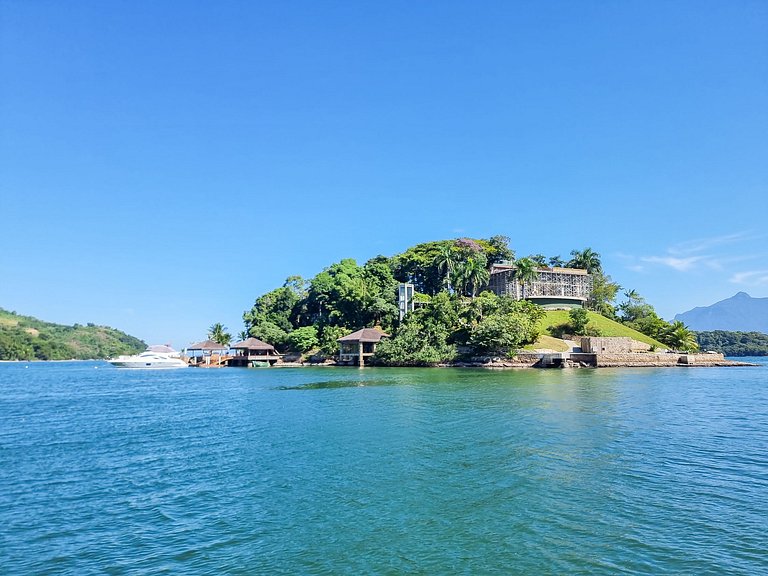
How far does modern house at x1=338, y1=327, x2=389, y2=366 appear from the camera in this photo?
Answer: 72.9 m

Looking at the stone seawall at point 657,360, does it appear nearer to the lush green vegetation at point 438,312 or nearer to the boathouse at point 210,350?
the lush green vegetation at point 438,312

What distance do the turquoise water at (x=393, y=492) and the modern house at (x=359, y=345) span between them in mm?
45926

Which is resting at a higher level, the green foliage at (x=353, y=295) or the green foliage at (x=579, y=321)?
the green foliage at (x=353, y=295)

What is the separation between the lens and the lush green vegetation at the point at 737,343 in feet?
502

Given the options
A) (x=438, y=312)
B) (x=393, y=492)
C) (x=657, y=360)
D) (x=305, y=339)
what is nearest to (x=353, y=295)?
(x=305, y=339)

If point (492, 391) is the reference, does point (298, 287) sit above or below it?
above

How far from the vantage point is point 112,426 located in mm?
24641

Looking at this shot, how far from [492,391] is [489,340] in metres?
28.8

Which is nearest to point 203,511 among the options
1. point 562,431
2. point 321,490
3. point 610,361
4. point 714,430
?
point 321,490

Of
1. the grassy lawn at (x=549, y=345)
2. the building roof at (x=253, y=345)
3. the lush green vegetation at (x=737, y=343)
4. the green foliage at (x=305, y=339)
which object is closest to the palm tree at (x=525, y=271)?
the grassy lawn at (x=549, y=345)

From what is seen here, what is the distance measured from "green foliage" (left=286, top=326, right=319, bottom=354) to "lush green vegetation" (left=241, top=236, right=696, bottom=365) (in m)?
0.18

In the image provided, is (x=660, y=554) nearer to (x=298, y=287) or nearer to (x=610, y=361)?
(x=610, y=361)

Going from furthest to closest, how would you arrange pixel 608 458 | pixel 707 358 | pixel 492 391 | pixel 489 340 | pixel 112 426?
1. pixel 707 358
2. pixel 489 340
3. pixel 492 391
4. pixel 112 426
5. pixel 608 458

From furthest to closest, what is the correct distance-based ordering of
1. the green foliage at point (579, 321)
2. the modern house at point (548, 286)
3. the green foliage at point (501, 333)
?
the modern house at point (548, 286) → the green foliage at point (579, 321) → the green foliage at point (501, 333)
